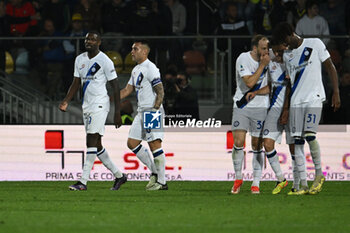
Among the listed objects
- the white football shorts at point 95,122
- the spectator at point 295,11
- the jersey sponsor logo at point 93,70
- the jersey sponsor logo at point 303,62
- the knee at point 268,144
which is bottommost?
the knee at point 268,144

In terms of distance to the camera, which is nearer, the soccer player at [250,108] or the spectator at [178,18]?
the soccer player at [250,108]

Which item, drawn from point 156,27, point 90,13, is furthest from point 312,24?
point 90,13

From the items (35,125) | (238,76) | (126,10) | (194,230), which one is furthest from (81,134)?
(194,230)

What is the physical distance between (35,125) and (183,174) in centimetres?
258

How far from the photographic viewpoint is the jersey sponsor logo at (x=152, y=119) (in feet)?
40.6

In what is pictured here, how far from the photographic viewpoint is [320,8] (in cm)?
1703

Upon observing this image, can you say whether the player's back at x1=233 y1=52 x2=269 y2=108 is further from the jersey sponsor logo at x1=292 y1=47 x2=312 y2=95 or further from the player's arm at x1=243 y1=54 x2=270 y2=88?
the jersey sponsor logo at x1=292 y1=47 x2=312 y2=95

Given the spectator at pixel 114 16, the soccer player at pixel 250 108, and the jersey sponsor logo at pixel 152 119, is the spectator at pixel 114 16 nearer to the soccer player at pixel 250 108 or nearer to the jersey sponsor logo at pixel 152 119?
the jersey sponsor logo at pixel 152 119

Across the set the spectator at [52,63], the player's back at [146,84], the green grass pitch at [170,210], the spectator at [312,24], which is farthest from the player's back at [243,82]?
the spectator at [312,24]

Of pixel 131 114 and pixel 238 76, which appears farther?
pixel 131 114

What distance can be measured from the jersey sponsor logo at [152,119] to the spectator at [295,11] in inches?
213

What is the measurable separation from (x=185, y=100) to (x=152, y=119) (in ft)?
9.14

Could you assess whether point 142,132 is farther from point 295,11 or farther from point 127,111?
point 295,11

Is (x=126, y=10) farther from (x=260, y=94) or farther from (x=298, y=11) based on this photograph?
(x=260, y=94)
